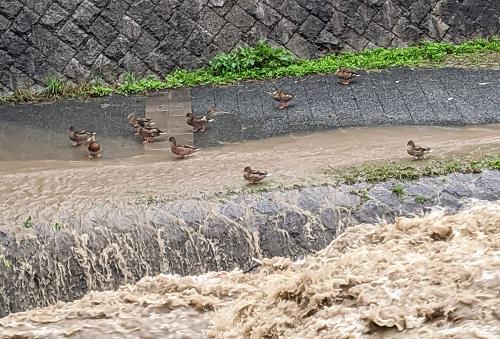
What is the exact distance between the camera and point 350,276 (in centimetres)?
318

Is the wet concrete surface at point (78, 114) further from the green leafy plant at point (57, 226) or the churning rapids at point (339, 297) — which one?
the churning rapids at point (339, 297)

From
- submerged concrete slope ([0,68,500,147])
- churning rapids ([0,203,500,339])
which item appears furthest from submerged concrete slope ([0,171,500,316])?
submerged concrete slope ([0,68,500,147])

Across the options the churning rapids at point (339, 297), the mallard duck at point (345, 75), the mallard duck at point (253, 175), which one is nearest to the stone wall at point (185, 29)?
the mallard duck at point (345, 75)

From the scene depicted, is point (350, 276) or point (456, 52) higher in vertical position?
point (456, 52)

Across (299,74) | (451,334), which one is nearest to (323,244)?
(451,334)

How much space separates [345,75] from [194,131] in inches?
80.8

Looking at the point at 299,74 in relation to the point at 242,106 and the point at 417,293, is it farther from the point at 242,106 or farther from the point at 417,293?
the point at 417,293

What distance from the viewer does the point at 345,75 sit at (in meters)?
9.62

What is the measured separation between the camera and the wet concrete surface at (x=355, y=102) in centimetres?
854

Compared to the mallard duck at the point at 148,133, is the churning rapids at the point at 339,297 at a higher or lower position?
lower

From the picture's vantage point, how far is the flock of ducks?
677 cm

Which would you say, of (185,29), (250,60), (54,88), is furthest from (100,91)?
(250,60)

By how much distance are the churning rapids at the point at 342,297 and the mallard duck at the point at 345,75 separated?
18.5ft

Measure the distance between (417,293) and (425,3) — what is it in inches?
347
